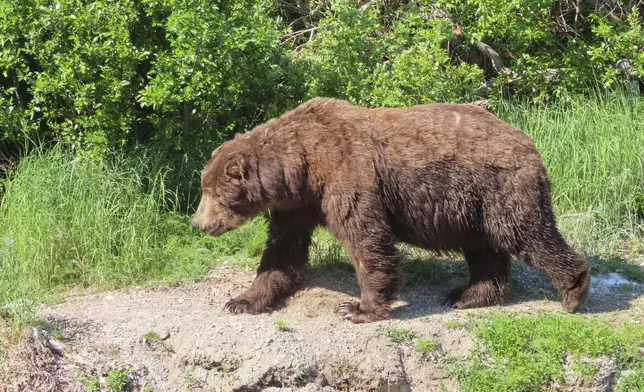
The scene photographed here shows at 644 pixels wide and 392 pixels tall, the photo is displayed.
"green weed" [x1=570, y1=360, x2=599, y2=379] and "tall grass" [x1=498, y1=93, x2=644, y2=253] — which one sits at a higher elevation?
"tall grass" [x1=498, y1=93, x2=644, y2=253]

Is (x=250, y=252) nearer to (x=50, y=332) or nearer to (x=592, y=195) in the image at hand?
(x=50, y=332)

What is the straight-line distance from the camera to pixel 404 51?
8.47 metres

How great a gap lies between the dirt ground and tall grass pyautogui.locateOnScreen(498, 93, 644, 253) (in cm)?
173

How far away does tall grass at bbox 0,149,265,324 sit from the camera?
22.9 ft

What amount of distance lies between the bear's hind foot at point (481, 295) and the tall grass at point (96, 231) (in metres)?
1.83

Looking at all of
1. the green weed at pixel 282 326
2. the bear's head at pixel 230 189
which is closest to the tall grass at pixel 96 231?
the bear's head at pixel 230 189

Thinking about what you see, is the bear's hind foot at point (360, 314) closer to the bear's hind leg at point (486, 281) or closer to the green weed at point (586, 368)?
the bear's hind leg at point (486, 281)

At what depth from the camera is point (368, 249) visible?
6.10 meters

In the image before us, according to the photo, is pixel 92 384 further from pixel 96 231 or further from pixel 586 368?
pixel 586 368

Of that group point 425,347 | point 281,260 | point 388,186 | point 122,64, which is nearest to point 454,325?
point 425,347

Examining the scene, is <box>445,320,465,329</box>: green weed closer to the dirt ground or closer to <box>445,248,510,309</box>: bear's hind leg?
the dirt ground

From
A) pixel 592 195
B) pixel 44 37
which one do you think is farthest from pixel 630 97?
pixel 44 37

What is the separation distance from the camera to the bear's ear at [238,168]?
243 inches

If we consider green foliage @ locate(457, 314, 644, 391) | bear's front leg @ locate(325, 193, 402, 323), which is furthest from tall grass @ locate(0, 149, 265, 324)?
green foliage @ locate(457, 314, 644, 391)
